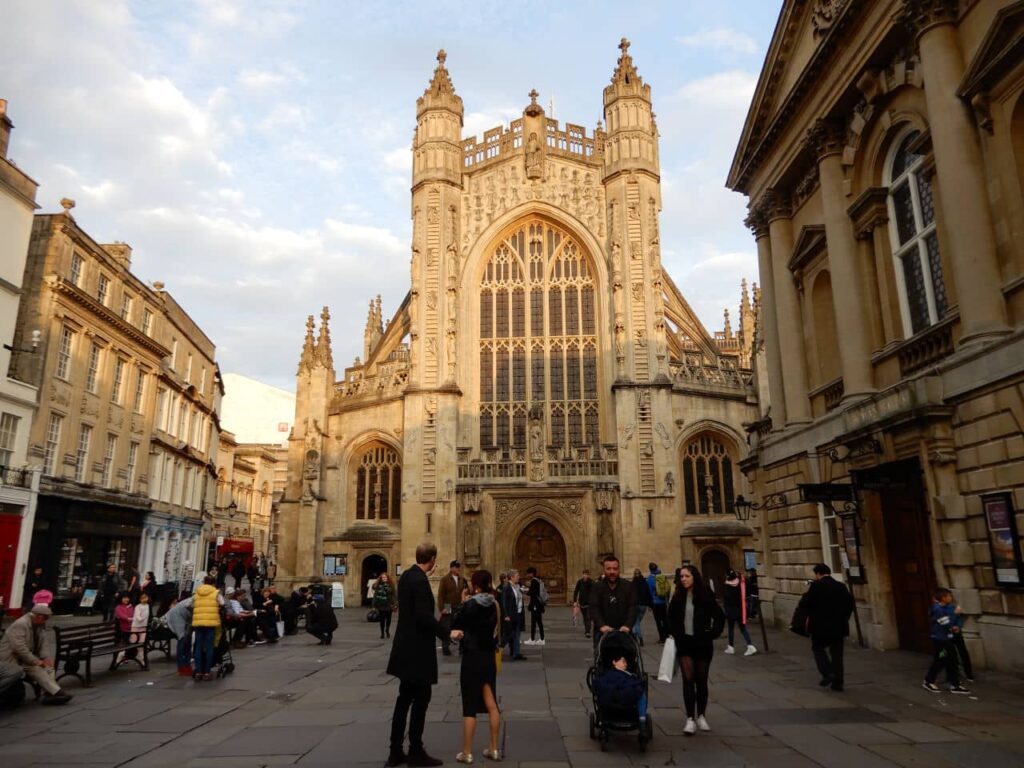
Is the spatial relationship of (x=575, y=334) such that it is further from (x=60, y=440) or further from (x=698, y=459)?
(x=60, y=440)

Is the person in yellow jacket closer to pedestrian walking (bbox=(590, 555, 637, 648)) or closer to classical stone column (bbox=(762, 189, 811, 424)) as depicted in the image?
pedestrian walking (bbox=(590, 555, 637, 648))

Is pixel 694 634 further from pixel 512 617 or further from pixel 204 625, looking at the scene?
pixel 204 625

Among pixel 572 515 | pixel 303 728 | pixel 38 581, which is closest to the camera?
pixel 303 728

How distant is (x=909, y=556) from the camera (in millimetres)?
12148

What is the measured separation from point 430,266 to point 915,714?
26.3m

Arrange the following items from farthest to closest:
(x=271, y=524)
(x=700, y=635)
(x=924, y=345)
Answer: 1. (x=271, y=524)
2. (x=924, y=345)
3. (x=700, y=635)

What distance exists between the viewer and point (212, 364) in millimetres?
37188

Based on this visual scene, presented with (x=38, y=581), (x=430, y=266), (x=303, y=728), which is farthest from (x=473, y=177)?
(x=303, y=728)

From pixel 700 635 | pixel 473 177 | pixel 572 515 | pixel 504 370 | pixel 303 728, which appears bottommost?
pixel 303 728

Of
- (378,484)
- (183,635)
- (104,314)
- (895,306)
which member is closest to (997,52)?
(895,306)

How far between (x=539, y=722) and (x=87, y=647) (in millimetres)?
6896

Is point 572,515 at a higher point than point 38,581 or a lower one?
higher

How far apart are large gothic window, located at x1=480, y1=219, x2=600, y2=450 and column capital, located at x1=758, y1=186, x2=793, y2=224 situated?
14217mm

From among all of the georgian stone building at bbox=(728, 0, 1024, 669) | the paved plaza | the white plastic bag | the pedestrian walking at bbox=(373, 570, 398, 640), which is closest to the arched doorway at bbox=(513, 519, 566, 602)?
the pedestrian walking at bbox=(373, 570, 398, 640)
